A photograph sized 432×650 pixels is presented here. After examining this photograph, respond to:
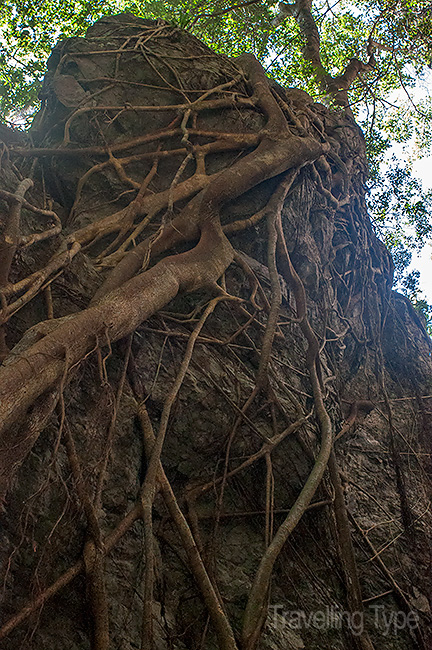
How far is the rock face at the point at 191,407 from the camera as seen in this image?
1.98 meters

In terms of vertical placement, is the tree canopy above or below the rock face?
above

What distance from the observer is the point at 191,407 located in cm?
271

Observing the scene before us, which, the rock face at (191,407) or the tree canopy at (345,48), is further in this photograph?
the tree canopy at (345,48)

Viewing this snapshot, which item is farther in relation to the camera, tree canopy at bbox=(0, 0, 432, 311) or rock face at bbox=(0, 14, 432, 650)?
tree canopy at bbox=(0, 0, 432, 311)

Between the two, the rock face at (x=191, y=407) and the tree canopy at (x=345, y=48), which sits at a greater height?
the tree canopy at (x=345, y=48)

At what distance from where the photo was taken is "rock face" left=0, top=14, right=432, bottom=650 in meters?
1.98

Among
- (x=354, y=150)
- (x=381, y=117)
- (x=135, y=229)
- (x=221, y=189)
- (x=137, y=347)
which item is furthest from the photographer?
(x=381, y=117)

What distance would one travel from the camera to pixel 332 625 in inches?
98.8

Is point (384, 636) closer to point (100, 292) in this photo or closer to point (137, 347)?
point (137, 347)

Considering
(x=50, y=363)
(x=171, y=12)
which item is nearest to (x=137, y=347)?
(x=50, y=363)

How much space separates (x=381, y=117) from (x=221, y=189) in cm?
743

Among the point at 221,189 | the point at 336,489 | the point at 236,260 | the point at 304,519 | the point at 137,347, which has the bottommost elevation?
the point at 304,519

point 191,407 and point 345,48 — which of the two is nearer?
point 191,407

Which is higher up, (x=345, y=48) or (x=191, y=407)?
(x=345, y=48)
